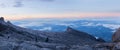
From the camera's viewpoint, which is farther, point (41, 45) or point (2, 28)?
point (2, 28)

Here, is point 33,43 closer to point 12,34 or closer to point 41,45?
point 41,45

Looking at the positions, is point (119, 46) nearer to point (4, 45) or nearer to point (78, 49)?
point (78, 49)

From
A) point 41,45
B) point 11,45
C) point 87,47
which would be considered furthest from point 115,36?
point 11,45

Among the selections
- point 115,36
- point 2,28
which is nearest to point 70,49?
point 115,36

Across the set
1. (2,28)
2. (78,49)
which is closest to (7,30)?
(2,28)

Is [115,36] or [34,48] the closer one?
[34,48]

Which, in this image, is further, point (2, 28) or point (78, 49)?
point (2, 28)

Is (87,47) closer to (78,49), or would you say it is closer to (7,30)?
(78,49)
